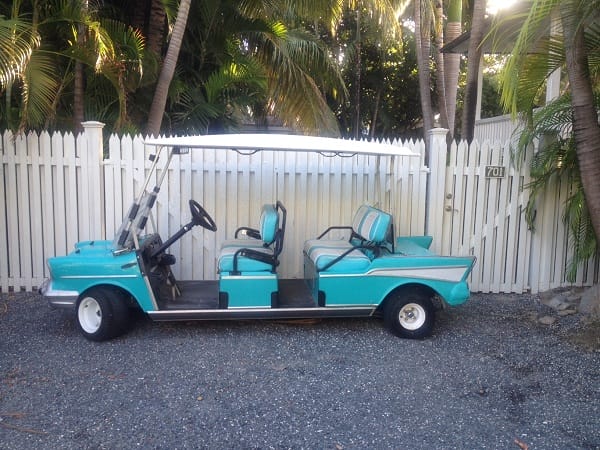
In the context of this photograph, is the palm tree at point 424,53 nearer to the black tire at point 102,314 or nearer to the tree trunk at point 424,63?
the tree trunk at point 424,63

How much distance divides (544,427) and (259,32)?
7.85m

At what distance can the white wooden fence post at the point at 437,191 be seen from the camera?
6340 millimetres

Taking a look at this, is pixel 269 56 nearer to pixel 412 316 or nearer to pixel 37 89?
pixel 37 89

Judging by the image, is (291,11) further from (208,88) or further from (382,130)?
(382,130)

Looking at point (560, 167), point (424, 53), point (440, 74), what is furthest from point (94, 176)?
point (440, 74)

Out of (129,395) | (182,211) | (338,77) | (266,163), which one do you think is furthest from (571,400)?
(338,77)

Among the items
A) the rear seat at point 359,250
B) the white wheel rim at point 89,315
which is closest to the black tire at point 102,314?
the white wheel rim at point 89,315

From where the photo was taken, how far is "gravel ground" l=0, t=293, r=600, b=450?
3.28 meters

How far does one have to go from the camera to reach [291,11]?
30.7 ft

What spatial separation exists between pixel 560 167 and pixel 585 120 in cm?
117

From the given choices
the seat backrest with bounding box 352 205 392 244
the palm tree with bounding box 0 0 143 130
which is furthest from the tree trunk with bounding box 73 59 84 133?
the seat backrest with bounding box 352 205 392 244

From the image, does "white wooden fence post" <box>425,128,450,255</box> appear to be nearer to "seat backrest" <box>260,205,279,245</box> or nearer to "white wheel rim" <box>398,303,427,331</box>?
"white wheel rim" <box>398,303,427,331</box>

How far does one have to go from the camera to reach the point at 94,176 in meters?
6.09

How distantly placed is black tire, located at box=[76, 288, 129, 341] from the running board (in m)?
0.28
